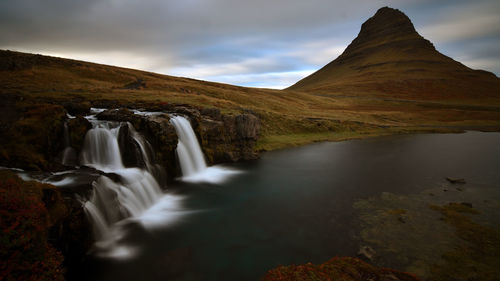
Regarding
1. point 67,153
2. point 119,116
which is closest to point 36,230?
point 67,153

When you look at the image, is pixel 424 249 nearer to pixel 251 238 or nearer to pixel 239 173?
pixel 251 238

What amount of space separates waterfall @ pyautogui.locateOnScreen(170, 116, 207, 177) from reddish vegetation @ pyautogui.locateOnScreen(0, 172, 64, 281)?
17.0 m

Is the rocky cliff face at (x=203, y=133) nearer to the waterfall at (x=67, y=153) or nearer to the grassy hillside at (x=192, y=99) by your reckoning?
the waterfall at (x=67, y=153)

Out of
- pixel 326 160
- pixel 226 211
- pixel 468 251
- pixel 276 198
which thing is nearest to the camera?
pixel 468 251

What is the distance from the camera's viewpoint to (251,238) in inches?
561

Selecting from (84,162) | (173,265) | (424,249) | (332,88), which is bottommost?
(173,265)

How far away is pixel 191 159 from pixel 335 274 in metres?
21.3

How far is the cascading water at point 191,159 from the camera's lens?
85.6ft

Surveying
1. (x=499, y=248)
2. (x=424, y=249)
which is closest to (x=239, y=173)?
(x=424, y=249)

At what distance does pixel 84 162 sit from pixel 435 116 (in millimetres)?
96966

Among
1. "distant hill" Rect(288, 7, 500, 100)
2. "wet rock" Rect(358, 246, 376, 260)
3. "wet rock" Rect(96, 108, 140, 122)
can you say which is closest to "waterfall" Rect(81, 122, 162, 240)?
"wet rock" Rect(96, 108, 140, 122)

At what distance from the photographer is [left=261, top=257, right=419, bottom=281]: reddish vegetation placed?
882 cm

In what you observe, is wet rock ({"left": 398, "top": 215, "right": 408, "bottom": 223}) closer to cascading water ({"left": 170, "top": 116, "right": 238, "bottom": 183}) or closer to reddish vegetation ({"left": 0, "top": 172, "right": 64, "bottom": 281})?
cascading water ({"left": 170, "top": 116, "right": 238, "bottom": 183})

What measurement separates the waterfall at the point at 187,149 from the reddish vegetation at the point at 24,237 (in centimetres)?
1701
